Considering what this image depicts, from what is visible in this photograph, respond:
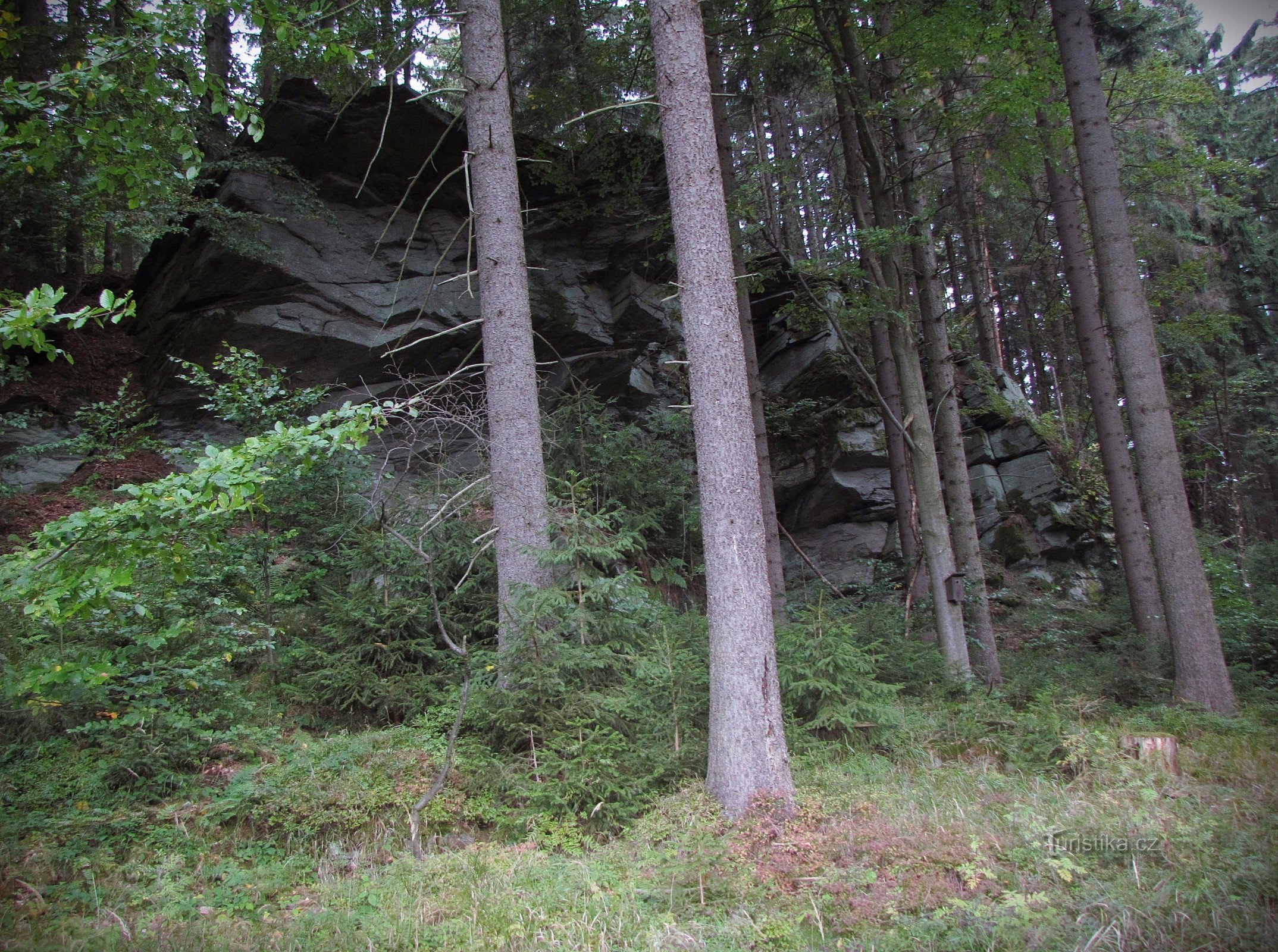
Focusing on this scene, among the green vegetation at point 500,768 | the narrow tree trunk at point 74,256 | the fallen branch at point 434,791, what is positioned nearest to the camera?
the green vegetation at point 500,768

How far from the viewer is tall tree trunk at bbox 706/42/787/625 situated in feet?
32.7

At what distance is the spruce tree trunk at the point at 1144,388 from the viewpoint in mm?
7223

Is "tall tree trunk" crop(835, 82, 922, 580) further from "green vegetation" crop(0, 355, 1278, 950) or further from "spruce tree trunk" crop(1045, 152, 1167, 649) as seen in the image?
"green vegetation" crop(0, 355, 1278, 950)

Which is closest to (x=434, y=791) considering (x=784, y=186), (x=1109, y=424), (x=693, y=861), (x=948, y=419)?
(x=693, y=861)

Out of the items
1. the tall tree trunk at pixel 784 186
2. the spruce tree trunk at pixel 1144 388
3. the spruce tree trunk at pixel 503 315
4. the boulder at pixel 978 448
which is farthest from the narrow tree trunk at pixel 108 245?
the boulder at pixel 978 448

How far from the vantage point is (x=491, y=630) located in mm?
8086

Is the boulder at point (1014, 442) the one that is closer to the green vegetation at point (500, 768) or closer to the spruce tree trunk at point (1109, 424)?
the spruce tree trunk at point (1109, 424)

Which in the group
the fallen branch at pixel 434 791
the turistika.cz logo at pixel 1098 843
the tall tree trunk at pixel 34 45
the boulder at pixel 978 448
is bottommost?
the turistika.cz logo at pixel 1098 843

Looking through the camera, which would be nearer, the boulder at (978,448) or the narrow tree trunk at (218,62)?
the narrow tree trunk at (218,62)

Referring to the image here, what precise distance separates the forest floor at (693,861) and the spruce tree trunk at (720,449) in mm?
480

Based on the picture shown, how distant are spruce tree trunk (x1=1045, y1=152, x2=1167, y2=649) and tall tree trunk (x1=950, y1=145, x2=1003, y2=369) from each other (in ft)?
17.4

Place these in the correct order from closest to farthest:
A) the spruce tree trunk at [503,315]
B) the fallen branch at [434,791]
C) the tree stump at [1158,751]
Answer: the fallen branch at [434,791] < the tree stump at [1158,751] < the spruce tree trunk at [503,315]

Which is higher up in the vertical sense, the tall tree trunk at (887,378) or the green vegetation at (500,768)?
the tall tree trunk at (887,378)

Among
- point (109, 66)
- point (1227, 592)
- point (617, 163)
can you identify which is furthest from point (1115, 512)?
point (109, 66)
